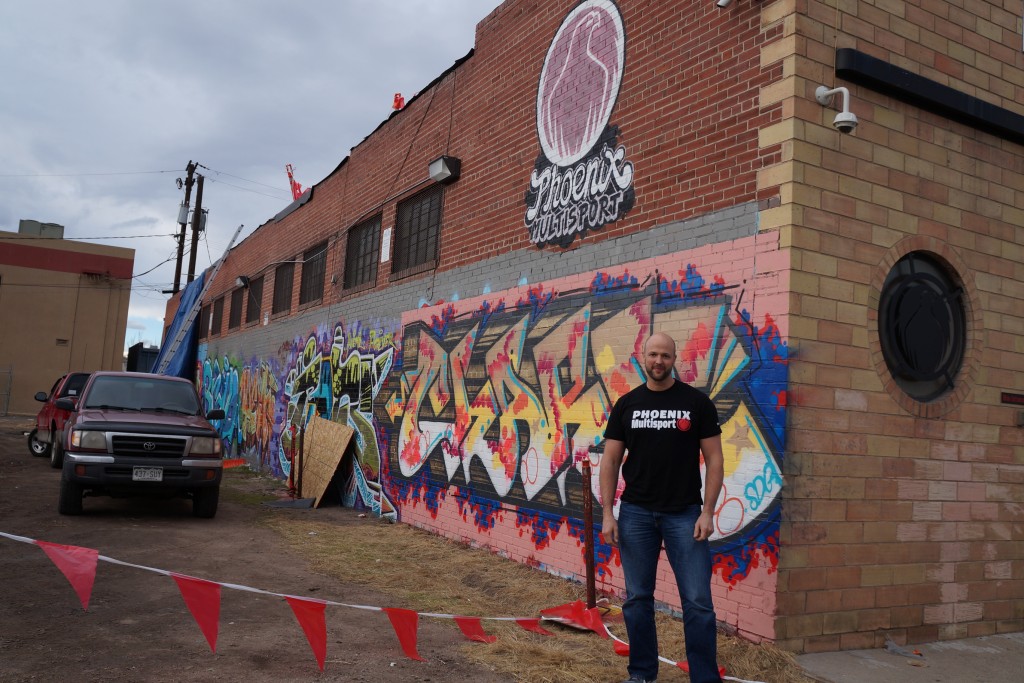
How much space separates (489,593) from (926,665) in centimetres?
338

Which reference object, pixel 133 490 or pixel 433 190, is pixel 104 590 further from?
pixel 433 190

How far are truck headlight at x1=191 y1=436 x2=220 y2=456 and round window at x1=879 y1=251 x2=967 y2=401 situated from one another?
7.28 metres

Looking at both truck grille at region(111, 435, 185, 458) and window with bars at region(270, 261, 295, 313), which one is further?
window with bars at region(270, 261, 295, 313)

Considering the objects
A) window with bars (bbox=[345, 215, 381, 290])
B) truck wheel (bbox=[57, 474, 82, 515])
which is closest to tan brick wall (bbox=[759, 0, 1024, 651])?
truck wheel (bbox=[57, 474, 82, 515])

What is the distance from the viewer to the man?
3988 mm

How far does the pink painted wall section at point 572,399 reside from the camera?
5434 mm

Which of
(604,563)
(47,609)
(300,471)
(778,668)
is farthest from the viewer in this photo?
(300,471)

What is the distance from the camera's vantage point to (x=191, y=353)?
25.3m

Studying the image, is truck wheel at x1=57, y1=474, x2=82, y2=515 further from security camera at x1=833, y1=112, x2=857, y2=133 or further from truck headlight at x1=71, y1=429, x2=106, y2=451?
security camera at x1=833, y1=112, x2=857, y2=133

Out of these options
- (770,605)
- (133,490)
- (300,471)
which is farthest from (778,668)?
(300,471)

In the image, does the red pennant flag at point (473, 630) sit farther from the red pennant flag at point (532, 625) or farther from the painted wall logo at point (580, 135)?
the painted wall logo at point (580, 135)

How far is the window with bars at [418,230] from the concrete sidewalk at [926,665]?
23.0ft

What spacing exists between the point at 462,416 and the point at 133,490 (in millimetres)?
3836

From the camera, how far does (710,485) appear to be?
156 inches
